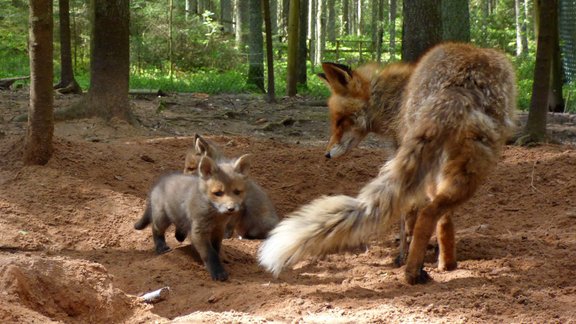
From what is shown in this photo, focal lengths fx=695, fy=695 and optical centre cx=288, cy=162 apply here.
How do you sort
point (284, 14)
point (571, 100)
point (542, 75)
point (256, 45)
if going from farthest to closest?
point (284, 14), point (256, 45), point (571, 100), point (542, 75)

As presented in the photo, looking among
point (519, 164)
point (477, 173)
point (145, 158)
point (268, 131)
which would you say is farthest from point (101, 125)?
point (477, 173)

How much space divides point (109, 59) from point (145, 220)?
4913mm

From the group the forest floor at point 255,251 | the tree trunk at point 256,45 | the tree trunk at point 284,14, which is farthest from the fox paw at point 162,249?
the tree trunk at point 284,14

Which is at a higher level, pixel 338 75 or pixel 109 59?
pixel 109 59

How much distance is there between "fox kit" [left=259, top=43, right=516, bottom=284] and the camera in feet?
18.1

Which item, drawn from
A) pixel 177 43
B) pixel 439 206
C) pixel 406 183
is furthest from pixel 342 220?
pixel 177 43

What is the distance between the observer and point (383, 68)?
281 inches

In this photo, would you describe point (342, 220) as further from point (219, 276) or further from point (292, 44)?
point (292, 44)

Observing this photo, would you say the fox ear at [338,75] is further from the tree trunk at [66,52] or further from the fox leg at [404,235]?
the tree trunk at [66,52]

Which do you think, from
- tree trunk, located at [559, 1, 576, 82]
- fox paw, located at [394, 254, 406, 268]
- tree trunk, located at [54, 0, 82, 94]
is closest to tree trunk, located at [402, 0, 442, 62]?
fox paw, located at [394, 254, 406, 268]

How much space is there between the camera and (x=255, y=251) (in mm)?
7789

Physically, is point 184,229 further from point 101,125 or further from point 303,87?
point 303,87

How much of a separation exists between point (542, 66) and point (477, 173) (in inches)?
233

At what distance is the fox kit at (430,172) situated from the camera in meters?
5.52
